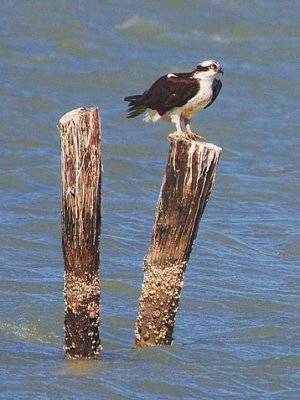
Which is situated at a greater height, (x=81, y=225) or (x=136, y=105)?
(x=136, y=105)

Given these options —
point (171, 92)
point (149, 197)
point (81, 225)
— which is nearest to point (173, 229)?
point (81, 225)

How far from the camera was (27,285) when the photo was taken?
1062cm

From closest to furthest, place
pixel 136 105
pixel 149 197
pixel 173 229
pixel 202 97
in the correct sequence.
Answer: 1. pixel 173 229
2. pixel 202 97
3. pixel 136 105
4. pixel 149 197

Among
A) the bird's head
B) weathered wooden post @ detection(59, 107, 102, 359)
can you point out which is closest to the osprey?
the bird's head

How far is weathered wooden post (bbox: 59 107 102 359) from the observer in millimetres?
7766

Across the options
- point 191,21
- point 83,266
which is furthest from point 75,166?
point 191,21

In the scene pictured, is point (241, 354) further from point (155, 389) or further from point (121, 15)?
point (121, 15)

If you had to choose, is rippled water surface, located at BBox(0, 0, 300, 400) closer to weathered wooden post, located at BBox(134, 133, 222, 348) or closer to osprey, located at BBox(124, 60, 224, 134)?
weathered wooden post, located at BBox(134, 133, 222, 348)

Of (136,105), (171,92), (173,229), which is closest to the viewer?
(173,229)

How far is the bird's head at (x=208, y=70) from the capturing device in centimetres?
903

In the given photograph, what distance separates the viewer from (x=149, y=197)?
14.4m

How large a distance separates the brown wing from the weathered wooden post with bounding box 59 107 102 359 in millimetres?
1292

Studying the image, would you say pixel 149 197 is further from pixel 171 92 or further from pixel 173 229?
pixel 173 229

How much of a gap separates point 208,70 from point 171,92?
32 cm
